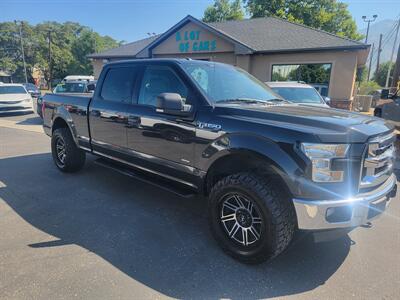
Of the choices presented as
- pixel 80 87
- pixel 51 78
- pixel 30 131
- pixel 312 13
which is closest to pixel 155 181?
pixel 30 131

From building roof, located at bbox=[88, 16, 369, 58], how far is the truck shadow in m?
11.7

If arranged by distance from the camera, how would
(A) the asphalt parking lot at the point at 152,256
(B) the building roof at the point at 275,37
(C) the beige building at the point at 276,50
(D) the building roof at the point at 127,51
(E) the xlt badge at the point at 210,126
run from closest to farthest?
(A) the asphalt parking lot at the point at 152,256, (E) the xlt badge at the point at 210,126, (C) the beige building at the point at 276,50, (B) the building roof at the point at 275,37, (D) the building roof at the point at 127,51

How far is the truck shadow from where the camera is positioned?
2549mm

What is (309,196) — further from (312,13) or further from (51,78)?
(51,78)

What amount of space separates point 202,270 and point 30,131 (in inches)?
396

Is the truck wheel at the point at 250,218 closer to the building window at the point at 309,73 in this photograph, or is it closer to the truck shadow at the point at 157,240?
the truck shadow at the point at 157,240

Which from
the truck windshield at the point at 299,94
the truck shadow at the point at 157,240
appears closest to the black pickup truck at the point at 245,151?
the truck shadow at the point at 157,240

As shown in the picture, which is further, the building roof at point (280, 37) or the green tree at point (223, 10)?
the green tree at point (223, 10)

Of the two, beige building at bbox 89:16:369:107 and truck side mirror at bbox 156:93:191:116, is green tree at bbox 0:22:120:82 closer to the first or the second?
beige building at bbox 89:16:369:107

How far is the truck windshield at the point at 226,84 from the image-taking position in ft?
10.9

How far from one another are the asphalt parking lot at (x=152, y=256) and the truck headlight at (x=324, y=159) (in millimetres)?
630

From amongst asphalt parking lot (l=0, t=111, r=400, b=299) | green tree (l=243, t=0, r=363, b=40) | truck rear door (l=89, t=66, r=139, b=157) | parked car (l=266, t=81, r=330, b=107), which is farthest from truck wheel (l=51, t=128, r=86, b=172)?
green tree (l=243, t=0, r=363, b=40)

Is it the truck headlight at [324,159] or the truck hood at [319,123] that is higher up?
the truck hood at [319,123]

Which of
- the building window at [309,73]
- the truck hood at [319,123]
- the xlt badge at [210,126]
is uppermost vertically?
the building window at [309,73]
